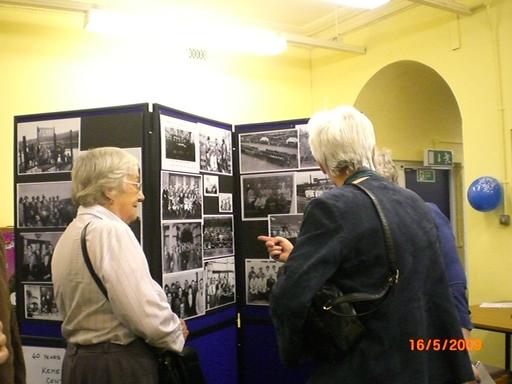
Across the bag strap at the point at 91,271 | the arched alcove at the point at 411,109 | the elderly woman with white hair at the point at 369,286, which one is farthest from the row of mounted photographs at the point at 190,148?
the arched alcove at the point at 411,109

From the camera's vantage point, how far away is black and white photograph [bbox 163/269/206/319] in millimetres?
2289

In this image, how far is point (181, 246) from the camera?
2.36 meters

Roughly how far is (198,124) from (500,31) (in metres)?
2.67

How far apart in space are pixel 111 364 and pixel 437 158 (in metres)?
4.73

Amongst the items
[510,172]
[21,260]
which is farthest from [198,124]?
[510,172]

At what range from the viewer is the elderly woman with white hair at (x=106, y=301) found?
1557mm

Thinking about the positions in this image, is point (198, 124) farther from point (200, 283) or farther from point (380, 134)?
point (380, 134)

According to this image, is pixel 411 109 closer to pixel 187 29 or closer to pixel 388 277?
pixel 187 29

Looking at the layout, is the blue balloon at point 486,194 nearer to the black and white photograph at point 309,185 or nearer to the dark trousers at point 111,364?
the black and white photograph at point 309,185

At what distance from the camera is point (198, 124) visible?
2.52m

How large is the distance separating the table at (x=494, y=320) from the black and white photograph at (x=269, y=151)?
4.79 feet

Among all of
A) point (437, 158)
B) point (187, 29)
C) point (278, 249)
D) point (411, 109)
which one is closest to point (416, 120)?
point (411, 109)

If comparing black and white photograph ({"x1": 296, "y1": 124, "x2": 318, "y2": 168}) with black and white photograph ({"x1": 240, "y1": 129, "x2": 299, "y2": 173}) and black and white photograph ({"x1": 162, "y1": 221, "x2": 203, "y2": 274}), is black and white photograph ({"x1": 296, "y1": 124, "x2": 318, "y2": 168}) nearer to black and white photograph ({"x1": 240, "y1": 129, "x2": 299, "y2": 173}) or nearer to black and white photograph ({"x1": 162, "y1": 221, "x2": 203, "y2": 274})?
black and white photograph ({"x1": 240, "y1": 129, "x2": 299, "y2": 173})

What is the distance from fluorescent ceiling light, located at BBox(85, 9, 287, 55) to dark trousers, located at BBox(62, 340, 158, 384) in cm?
262
